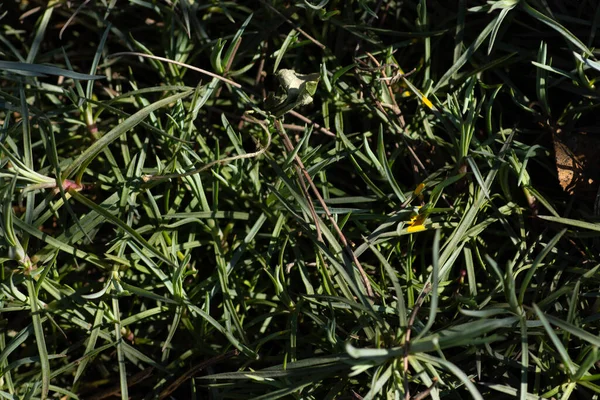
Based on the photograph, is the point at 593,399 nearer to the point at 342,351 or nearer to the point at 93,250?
the point at 342,351

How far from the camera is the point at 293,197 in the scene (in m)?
1.18

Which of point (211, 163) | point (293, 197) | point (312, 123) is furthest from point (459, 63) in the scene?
point (211, 163)

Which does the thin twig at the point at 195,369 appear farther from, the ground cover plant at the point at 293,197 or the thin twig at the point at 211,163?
the thin twig at the point at 211,163

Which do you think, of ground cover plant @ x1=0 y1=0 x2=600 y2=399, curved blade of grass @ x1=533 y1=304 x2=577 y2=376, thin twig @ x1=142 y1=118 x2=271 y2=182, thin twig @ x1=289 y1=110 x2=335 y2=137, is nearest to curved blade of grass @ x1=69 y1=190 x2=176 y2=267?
ground cover plant @ x1=0 y1=0 x2=600 y2=399

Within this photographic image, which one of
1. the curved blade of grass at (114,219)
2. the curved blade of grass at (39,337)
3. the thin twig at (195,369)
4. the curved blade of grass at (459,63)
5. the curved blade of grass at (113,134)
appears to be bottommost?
the thin twig at (195,369)

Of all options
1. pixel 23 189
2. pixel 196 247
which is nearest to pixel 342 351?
pixel 196 247

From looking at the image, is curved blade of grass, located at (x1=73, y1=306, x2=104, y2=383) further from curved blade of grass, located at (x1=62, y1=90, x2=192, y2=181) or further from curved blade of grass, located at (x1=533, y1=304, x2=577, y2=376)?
curved blade of grass, located at (x1=533, y1=304, x2=577, y2=376)

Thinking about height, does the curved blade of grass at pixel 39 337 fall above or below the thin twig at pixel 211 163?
below

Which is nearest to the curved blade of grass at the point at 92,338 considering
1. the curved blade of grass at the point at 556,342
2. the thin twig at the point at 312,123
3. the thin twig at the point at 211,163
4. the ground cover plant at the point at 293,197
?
the ground cover plant at the point at 293,197

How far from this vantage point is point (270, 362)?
120 centimetres

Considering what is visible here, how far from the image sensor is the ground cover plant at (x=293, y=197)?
3.66 ft

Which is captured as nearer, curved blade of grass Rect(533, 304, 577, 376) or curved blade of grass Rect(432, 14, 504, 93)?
curved blade of grass Rect(533, 304, 577, 376)

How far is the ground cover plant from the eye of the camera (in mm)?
1114

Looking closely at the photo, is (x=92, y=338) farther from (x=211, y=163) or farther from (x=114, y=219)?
(x=211, y=163)
